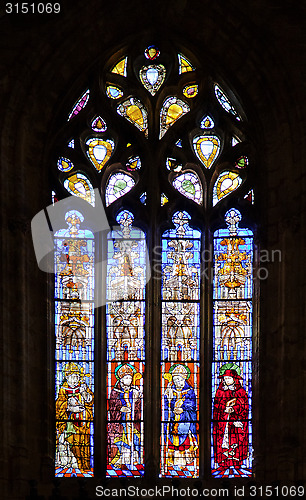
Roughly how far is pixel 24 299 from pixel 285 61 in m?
4.69

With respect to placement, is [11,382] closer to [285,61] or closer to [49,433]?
[49,433]

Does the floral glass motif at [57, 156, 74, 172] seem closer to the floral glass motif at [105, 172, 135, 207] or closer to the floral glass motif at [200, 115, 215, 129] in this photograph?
the floral glass motif at [105, 172, 135, 207]

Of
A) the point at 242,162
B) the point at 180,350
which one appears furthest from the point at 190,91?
the point at 180,350

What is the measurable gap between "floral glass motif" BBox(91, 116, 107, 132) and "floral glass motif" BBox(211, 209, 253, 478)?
6.93 feet

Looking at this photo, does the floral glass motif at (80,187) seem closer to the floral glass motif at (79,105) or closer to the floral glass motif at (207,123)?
the floral glass motif at (79,105)

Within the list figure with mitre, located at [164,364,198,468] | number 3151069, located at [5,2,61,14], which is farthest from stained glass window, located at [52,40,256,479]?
number 3151069, located at [5,2,61,14]

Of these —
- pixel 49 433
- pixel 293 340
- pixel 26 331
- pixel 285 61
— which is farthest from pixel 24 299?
pixel 285 61

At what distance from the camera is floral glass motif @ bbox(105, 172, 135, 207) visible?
2010 centimetres

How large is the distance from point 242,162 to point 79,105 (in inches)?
93.2

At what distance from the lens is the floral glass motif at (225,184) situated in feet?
66.0

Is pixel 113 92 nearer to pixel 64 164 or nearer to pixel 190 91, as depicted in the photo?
pixel 190 91

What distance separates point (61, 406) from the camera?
1938 cm

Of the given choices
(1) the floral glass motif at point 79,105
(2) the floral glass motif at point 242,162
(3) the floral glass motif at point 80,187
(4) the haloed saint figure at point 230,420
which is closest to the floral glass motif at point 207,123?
(2) the floral glass motif at point 242,162

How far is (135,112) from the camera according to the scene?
20469 mm
